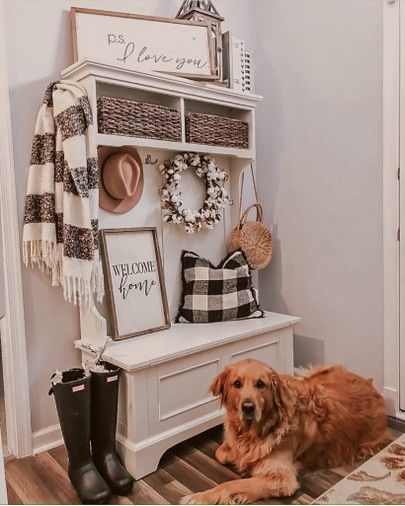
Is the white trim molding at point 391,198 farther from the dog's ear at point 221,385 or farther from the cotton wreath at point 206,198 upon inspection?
the dog's ear at point 221,385

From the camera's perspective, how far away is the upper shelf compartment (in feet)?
6.28

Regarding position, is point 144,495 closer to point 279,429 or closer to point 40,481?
point 40,481

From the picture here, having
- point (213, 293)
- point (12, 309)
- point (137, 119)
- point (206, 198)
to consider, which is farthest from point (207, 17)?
point (12, 309)

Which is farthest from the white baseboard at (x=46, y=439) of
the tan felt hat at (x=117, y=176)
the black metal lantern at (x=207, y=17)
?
the black metal lantern at (x=207, y=17)

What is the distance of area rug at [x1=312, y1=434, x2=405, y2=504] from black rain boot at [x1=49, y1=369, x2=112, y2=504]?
818mm

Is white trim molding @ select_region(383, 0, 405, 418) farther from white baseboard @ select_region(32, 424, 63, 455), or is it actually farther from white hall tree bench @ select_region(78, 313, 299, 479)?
white baseboard @ select_region(32, 424, 63, 455)

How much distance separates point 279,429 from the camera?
1.72 m

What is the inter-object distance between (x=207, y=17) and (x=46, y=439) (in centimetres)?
220

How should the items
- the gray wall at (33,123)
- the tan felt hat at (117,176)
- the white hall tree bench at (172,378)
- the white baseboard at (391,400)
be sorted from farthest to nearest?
the white baseboard at (391,400) → the tan felt hat at (117,176) → the gray wall at (33,123) → the white hall tree bench at (172,378)

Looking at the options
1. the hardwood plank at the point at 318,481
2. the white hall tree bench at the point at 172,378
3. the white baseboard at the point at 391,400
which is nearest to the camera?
the hardwood plank at the point at 318,481

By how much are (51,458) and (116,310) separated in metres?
0.70

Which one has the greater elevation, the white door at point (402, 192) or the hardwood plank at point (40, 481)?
the white door at point (402, 192)

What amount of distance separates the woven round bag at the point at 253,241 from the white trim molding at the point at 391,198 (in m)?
0.64

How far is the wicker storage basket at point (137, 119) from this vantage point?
75.6 inches
